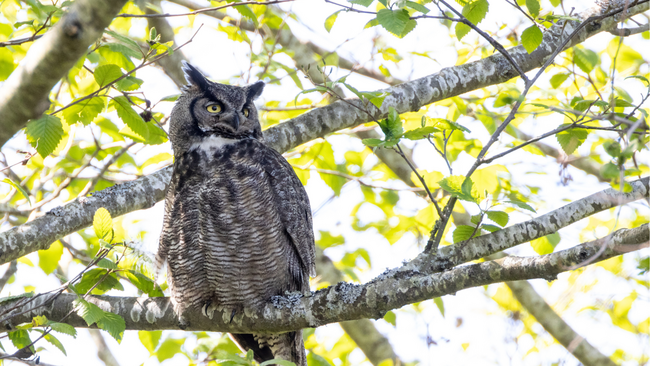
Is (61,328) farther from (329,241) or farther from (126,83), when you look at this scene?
(329,241)

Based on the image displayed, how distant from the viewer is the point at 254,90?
373 centimetres

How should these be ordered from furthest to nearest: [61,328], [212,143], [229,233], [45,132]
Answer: [212,143] → [229,233] → [45,132] → [61,328]

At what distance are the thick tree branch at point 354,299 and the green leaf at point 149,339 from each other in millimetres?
663

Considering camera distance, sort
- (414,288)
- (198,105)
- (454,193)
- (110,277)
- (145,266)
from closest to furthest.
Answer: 1. (414,288)
2. (454,193)
3. (110,277)
4. (145,266)
5. (198,105)

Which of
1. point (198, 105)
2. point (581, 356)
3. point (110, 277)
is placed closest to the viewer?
point (110, 277)

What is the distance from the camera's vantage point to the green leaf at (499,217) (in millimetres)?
2343

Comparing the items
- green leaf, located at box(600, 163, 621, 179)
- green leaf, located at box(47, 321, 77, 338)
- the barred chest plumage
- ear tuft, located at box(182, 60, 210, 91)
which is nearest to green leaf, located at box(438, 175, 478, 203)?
green leaf, located at box(600, 163, 621, 179)

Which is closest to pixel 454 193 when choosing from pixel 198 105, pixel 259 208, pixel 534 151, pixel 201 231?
pixel 259 208

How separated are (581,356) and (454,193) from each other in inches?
125

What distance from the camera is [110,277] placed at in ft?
8.75

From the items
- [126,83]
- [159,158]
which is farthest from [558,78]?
[159,158]

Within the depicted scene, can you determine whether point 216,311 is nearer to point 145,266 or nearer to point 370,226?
point 145,266

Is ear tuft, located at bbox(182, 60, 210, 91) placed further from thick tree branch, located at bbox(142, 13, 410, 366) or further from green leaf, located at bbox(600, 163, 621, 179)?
green leaf, located at bbox(600, 163, 621, 179)

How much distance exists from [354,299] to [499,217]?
0.73 m
